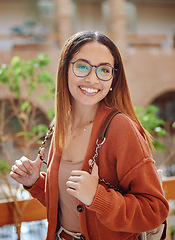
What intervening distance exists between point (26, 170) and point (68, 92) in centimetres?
39

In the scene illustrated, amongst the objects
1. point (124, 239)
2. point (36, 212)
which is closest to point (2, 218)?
point (36, 212)

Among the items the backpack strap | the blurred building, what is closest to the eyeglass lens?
the backpack strap

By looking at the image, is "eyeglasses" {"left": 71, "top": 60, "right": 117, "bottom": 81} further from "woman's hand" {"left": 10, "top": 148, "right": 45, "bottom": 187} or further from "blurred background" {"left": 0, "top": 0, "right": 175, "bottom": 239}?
"blurred background" {"left": 0, "top": 0, "right": 175, "bottom": 239}

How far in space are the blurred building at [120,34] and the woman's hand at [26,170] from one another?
6436mm

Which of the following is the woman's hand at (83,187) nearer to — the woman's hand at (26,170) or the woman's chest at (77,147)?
the woman's chest at (77,147)

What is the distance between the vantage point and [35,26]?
9836 millimetres

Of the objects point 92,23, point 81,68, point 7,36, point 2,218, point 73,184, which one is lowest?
point 2,218

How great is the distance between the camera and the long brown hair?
124 cm

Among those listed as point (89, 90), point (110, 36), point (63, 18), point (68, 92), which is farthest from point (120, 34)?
point (89, 90)

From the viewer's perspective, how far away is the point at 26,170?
1.40m

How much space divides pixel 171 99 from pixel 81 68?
1100cm

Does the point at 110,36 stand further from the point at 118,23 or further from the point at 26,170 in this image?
the point at 26,170

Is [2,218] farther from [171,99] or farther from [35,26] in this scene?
[171,99]

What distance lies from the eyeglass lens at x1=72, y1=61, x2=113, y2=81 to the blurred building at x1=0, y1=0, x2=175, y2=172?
6656 mm
